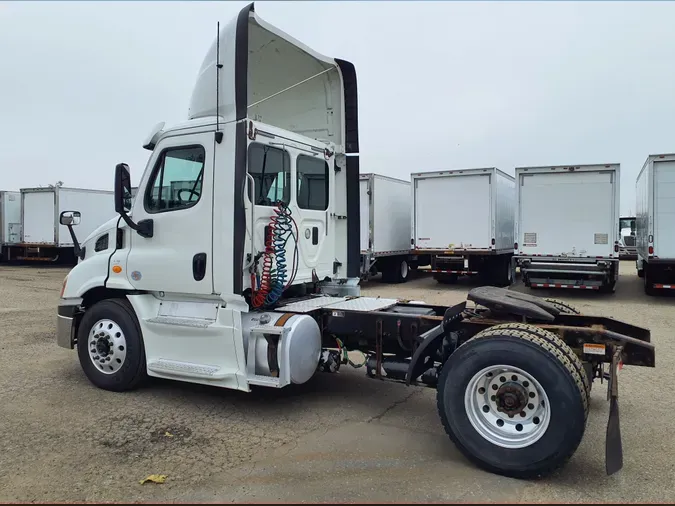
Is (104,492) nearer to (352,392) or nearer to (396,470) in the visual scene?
(396,470)

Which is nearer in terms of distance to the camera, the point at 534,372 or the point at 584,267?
the point at 534,372

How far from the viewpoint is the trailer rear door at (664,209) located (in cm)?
1284

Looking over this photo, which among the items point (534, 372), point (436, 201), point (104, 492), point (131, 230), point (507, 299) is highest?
point (436, 201)

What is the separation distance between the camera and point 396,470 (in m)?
3.98

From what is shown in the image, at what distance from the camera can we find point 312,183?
629cm

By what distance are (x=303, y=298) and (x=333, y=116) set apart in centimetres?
227

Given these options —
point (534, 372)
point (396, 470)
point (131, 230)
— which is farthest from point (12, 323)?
point (534, 372)

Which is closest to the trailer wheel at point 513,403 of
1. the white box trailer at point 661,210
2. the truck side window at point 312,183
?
the truck side window at point 312,183

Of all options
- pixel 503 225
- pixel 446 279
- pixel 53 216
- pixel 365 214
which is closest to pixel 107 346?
pixel 365 214

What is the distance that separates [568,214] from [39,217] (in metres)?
A: 20.3

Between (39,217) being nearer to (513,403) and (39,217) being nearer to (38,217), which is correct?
(38,217)

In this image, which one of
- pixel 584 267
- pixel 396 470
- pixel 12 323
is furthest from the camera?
pixel 584 267

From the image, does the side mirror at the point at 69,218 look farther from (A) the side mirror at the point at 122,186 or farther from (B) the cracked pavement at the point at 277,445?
(B) the cracked pavement at the point at 277,445

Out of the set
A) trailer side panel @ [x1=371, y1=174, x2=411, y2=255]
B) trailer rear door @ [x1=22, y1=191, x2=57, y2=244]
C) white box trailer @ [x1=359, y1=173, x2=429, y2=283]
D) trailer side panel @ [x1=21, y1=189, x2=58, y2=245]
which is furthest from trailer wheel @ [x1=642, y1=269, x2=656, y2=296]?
trailer rear door @ [x1=22, y1=191, x2=57, y2=244]
